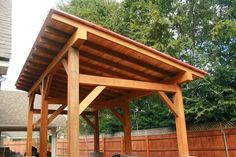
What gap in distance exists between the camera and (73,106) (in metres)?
4.13

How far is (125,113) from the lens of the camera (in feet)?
27.0

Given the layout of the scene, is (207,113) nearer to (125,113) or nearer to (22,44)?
(125,113)

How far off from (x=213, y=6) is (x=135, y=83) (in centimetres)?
815

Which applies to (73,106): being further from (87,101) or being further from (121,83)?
(121,83)

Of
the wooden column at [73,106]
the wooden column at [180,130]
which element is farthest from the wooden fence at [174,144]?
the wooden column at [73,106]

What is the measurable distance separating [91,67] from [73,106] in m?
2.00

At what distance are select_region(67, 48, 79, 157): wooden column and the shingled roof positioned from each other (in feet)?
32.8

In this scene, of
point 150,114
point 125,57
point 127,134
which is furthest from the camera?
point 150,114

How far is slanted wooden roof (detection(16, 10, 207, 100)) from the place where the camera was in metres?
4.29

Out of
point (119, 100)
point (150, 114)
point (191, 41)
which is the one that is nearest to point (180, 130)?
point (119, 100)

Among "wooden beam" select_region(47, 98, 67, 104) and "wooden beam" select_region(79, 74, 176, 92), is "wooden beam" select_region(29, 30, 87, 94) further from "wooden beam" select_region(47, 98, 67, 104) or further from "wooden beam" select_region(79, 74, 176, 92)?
"wooden beam" select_region(47, 98, 67, 104)

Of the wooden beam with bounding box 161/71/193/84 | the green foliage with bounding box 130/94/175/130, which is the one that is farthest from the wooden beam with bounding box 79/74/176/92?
the green foliage with bounding box 130/94/175/130

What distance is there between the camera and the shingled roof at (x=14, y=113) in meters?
13.4

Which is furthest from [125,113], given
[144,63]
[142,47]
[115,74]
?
[142,47]
